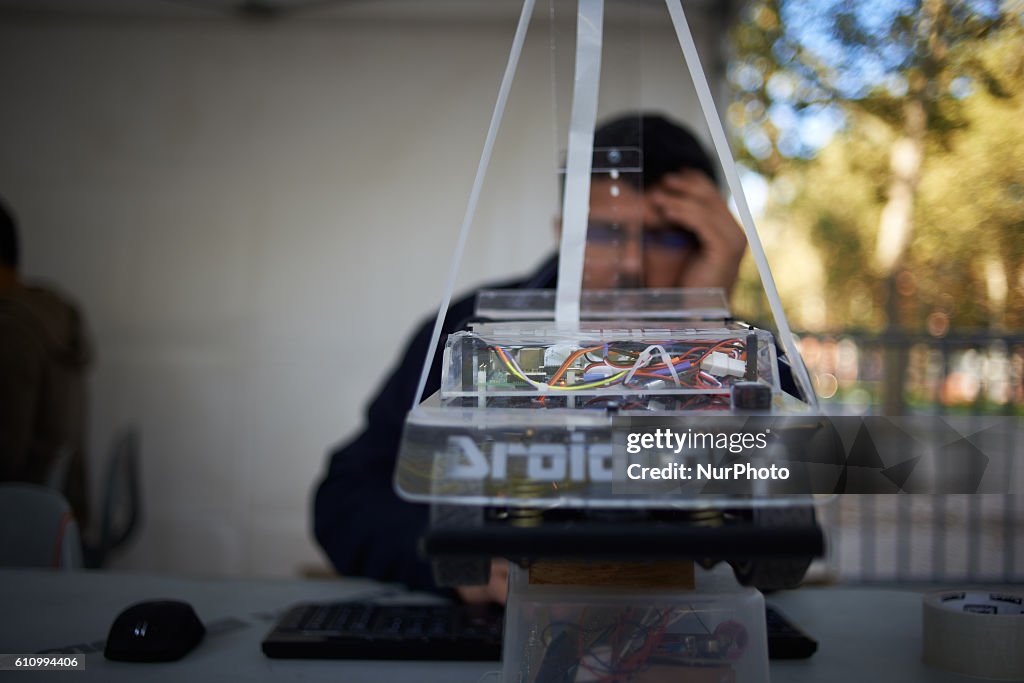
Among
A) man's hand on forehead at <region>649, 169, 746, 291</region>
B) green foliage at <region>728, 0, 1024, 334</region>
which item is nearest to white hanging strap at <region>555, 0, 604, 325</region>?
man's hand on forehead at <region>649, 169, 746, 291</region>

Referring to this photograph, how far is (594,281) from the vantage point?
120 centimetres

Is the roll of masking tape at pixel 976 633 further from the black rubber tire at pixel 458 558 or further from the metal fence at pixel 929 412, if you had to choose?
the metal fence at pixel 929 412

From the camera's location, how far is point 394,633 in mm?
930

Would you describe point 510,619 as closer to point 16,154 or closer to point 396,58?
point 396,58

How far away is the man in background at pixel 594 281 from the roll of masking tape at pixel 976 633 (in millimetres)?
562

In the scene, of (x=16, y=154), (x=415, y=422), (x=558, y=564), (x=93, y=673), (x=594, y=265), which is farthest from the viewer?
(x=16, y=154)

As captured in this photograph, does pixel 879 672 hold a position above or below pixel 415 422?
below

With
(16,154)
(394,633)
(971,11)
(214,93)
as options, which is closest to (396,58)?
(214,93)

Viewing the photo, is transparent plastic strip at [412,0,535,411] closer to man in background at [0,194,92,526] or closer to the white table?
the white table

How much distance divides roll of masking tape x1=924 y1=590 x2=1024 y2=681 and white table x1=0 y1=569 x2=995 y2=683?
0.07ft

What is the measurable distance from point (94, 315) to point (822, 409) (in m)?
3.45

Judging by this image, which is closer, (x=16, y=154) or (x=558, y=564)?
(x=558, y=564)

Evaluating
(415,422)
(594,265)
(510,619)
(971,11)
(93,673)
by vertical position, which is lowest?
(93,673)

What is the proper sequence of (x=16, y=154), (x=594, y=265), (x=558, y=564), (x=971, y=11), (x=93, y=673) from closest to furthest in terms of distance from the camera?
1. (x=558, y=564)
2. (x=93, y=673)
3. (x=594, y=265)
4. (x=971, y=11)
5. (x=16, y=154)
